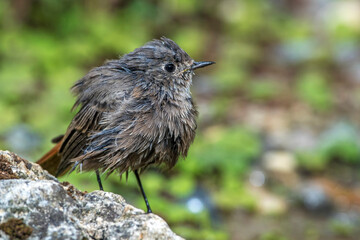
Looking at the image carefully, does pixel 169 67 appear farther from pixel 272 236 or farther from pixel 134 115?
pixel 272 236

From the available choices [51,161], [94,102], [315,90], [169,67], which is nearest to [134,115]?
[94,102]

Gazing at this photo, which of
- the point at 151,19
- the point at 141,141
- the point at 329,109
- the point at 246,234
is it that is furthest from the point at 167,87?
the point at 151,19

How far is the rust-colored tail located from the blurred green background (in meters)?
0.89

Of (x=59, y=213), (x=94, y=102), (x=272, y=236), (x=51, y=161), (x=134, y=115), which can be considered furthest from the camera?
(x=272, y=236)

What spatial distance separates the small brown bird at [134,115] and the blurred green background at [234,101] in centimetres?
105

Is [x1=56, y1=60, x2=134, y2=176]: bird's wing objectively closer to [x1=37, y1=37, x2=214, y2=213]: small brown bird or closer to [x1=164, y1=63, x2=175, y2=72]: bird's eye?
[x1=37, y1=37, x2=214, y2=213]: small brown bird

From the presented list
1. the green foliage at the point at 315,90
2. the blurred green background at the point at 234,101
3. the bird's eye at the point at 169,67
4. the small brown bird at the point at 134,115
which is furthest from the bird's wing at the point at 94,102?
the green foliage at the point at 315,90

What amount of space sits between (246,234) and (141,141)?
7.58 feet

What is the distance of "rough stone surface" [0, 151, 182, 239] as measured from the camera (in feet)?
8.88

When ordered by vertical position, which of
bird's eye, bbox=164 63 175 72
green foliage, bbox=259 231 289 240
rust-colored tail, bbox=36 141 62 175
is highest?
bird's eye, bbox=164 63 175 72

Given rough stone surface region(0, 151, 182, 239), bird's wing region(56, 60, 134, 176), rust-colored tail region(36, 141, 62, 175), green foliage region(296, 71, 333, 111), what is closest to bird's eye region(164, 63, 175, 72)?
bird's wing region(56, 60, 134, 176)

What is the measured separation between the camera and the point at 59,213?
9.19 feet

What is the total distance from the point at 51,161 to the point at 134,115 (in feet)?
3.60

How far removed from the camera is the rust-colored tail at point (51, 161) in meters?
4.71
